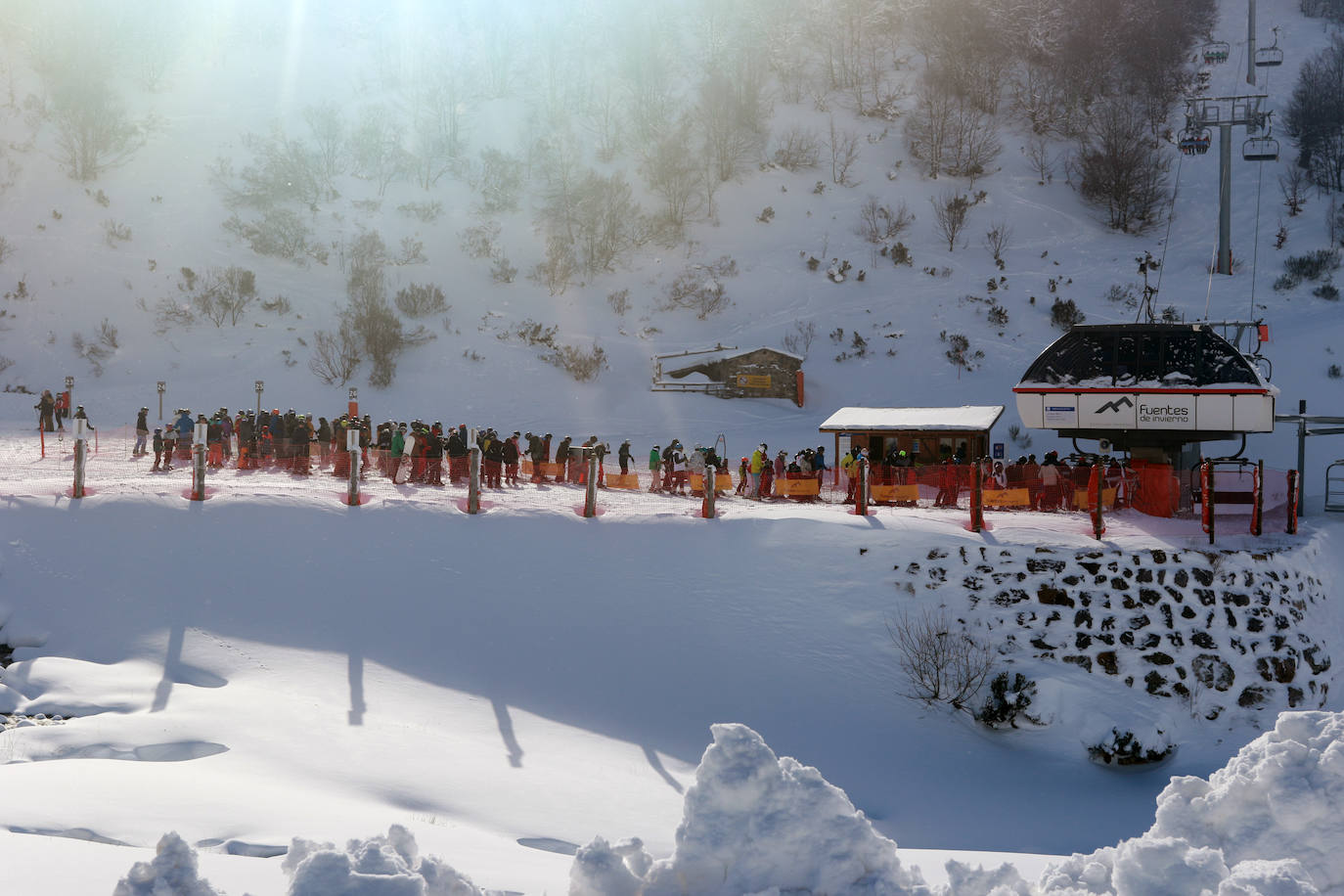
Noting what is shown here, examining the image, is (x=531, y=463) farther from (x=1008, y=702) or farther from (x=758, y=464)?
(x=1008, y=702)

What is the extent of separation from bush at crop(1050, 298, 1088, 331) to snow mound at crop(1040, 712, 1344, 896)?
43.0 metres

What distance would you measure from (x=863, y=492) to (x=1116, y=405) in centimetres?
818

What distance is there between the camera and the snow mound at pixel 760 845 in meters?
6.35

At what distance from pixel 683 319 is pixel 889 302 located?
976cm

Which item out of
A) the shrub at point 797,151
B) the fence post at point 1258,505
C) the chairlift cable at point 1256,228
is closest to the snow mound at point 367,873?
the fence post at point 1258,505

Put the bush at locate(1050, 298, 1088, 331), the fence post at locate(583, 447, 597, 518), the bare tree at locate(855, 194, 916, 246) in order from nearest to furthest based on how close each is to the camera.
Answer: the fence post at locate(583, 447, 597, 518) → the bush at locate(1050, 298, 1088, 331) → the bare tree at locate(855, 194, 916, 246)

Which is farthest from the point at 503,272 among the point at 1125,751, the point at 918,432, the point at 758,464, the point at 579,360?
the point at 1125,751

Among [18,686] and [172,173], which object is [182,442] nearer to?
[18,686]

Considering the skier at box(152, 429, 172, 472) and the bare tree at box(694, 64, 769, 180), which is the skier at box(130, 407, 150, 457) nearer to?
the skier at box(152, 429, 172, 472)

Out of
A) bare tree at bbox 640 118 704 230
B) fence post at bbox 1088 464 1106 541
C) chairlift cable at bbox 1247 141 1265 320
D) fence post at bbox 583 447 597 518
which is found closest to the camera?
fence post at bbox 1088 464 1106 541

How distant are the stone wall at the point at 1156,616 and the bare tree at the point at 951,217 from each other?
3819 cm

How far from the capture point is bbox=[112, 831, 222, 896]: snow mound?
5.50 meters

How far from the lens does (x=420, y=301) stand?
169 feet

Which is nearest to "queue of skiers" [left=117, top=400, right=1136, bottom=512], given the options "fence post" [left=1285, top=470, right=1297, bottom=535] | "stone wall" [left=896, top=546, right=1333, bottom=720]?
"fence post" [left=1285, top=470, right=1297, bottom=535]
